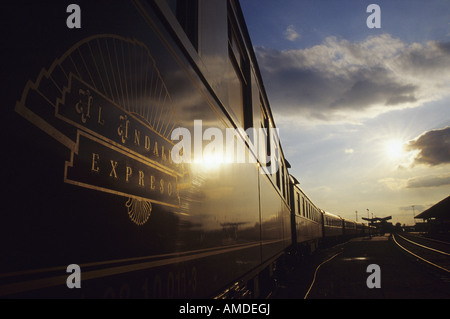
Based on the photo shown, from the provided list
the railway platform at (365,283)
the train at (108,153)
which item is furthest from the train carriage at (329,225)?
the train at (108,153)

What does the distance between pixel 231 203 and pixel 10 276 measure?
2104 millimetres

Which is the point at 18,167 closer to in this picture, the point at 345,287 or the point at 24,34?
the point at 24,34

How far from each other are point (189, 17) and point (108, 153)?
149cm

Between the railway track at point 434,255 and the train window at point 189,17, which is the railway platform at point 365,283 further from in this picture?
the train window at point 189,17

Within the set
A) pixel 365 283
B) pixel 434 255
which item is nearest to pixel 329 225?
pixel 434 255

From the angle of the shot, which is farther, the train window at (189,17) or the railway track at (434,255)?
the railway track at (434,255)

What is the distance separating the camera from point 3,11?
815 millimetres

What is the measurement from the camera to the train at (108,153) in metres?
0.83

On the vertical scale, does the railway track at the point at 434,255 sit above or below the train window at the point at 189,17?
below

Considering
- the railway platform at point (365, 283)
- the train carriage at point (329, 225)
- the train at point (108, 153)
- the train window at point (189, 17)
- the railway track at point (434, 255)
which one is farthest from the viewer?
the train carriage at point (329, 225)

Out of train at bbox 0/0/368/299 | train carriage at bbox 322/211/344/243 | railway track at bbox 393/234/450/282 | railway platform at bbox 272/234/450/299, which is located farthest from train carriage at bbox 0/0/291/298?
train carriage at bbox 322/211/344/243

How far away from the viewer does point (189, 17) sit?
7.47 feet

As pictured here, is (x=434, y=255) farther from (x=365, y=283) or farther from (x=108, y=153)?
(x=108, y=153)
